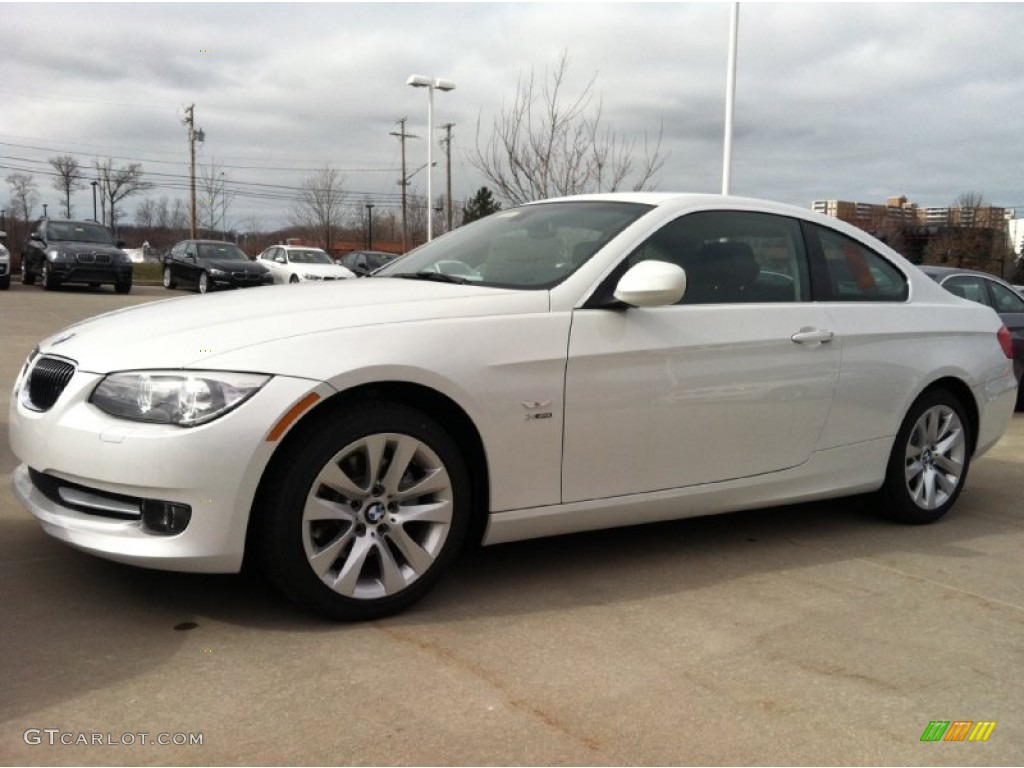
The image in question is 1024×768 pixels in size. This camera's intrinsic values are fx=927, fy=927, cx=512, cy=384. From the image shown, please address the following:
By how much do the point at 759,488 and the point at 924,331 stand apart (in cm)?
139

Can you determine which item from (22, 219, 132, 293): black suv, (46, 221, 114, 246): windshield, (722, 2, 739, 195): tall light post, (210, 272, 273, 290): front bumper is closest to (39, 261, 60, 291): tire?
(22, 219, 132, 293): black suv

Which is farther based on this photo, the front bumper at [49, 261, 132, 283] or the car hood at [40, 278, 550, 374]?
the front bumper at [49, 261, 132, 283]

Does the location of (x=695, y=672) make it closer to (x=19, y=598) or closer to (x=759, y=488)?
(x=759, y=488)

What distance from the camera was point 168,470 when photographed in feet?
9.61

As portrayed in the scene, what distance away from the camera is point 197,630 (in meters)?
3.14

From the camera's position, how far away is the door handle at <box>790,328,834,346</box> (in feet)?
13.9

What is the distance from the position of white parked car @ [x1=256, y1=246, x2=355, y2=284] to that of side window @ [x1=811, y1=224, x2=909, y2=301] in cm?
1966

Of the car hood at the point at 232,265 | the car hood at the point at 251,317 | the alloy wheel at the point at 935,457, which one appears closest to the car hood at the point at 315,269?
the car hood at the point at 232,265

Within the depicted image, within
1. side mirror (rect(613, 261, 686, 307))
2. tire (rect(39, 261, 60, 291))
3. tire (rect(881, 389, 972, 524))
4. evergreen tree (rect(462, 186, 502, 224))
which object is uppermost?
evergreen tree (rect(462, 186, 502, 224))

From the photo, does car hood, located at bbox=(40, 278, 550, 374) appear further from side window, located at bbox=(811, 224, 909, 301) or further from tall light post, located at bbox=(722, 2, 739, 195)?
tall light post, located at bbox=(722, 2, 739, 195)

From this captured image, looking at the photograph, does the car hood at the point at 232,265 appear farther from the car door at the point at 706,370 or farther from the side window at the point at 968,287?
the car door at the point at 706,370

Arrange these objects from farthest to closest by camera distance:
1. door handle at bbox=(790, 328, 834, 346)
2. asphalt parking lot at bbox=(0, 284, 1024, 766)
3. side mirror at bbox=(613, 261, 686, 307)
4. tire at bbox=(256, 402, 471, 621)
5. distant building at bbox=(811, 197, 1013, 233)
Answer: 1. distant building at bbox=(811, 197, 1013, 233)
2. door handle at bbox=(790, 328, 834, 346)
3. side mirror at bbox=(613, 261, 686, 307)
4. tire at bbox=(256, 402, 471, 621)
5. asphalt parking lot at bbox=(0, 284, 1024, 766)

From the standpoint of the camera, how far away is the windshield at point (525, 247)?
3.86 m

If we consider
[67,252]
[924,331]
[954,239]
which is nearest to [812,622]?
[924,331]
